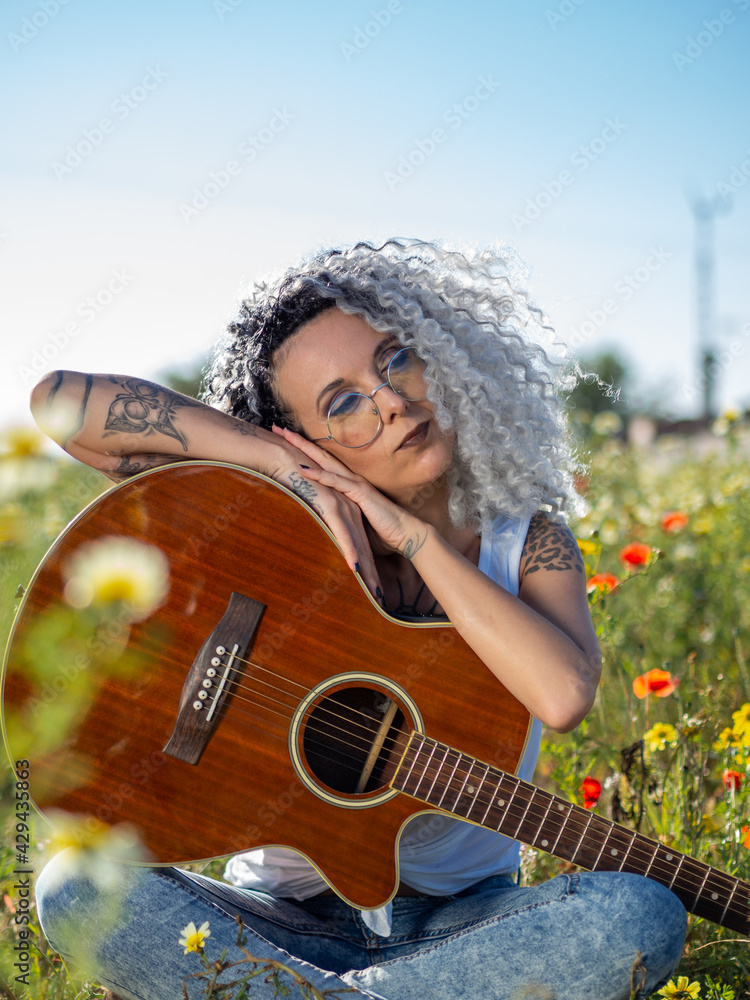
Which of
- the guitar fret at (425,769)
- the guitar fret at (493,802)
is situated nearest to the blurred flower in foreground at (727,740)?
the guitar fret at (493,802)

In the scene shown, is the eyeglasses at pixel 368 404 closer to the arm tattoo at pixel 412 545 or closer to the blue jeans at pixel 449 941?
the arm tattoo at pixel 412 545

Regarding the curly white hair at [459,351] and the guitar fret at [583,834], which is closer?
the guitar fret at [583,834]

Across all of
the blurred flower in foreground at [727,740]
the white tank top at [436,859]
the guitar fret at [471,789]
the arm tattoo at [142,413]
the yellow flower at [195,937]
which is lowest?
the yellow flower at [195,937]

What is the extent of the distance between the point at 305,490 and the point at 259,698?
480 millimetres

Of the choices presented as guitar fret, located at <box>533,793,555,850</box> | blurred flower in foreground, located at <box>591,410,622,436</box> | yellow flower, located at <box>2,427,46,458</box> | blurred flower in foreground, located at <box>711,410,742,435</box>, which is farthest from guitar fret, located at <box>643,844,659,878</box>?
blurred flower in foreground, located at <box>591,410,622,436</box>

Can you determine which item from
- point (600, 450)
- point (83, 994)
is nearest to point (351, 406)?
point (83, 994)

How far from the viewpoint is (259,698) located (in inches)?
66.1

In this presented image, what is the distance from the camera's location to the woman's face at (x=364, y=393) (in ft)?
6.11

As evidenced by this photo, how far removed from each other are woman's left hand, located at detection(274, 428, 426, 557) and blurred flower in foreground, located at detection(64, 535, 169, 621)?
1.33ft

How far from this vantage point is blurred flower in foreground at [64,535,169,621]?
4.91 feet

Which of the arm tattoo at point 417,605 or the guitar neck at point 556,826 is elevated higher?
the arm tattoo at point 417,605

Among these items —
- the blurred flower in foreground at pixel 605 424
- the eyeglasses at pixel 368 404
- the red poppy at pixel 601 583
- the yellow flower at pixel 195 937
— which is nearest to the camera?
the yellow flower at pixel 195 937

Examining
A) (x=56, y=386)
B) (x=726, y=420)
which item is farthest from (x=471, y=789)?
(x=726, y=420)

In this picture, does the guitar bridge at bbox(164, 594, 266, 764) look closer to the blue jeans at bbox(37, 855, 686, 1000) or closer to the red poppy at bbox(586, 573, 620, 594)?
the blue jeans at bbox(37, 855, 686, 1000)
